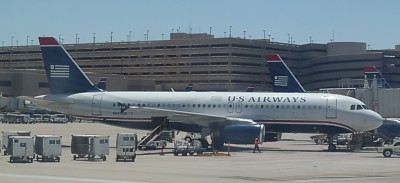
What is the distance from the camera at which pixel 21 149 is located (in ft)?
122

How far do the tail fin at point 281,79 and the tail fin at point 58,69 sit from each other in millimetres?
21540

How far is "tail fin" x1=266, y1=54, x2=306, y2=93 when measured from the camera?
69438 millimetres

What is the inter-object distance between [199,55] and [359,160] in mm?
127394

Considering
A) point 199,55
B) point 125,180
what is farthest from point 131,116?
point 199,55

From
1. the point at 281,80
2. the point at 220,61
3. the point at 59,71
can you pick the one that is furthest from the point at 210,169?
the point at 220,61

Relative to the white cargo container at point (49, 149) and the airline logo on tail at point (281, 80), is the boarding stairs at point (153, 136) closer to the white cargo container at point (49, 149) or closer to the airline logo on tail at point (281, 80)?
the white cargo container at point (49, 149)

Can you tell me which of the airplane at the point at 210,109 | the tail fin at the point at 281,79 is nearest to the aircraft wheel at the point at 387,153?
the airplane at the point at 210,109

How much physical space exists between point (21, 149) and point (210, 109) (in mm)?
18670

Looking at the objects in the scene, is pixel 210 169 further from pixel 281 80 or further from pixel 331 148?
pixel 281 80

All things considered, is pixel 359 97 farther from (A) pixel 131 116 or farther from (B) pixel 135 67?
(B) pixel 135 67

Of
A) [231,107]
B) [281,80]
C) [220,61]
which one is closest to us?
[231,107]

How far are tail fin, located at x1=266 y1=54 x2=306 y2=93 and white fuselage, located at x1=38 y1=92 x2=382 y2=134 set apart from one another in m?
16.7

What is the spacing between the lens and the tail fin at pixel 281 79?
69438mm

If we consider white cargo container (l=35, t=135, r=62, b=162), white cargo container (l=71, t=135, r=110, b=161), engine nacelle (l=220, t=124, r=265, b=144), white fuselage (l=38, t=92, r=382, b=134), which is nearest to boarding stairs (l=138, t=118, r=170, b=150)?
white fuselage (l=38, t=92, r=382, b=134)
